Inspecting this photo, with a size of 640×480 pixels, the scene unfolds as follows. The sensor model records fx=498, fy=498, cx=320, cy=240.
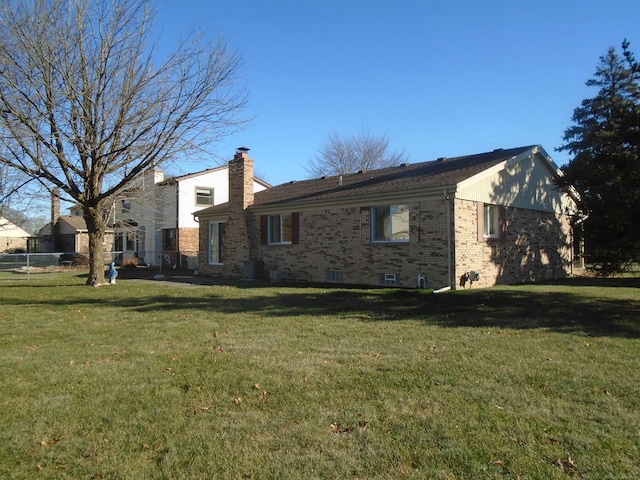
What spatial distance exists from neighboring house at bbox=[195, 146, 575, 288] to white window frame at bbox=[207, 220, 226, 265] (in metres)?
0.50

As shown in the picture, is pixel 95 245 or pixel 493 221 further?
pixel 95 245

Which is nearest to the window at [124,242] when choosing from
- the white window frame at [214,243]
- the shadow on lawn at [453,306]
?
the white window frame at [214,243]

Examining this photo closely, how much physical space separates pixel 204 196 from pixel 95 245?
48.3ft

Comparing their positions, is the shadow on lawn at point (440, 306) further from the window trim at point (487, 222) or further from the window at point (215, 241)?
the window at point (215, 241)

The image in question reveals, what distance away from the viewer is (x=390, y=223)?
15500mm

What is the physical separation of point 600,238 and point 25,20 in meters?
15.6

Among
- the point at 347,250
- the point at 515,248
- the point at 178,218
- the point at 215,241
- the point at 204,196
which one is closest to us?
the point at 347,250

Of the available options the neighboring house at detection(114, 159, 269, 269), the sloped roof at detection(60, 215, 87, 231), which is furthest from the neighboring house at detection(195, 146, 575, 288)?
the sloped roof at detection(60, 215, 87, 231)

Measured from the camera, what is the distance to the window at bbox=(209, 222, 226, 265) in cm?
2181

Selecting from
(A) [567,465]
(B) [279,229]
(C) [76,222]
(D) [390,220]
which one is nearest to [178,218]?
(B) [279,229]

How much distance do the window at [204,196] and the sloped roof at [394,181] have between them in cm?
992

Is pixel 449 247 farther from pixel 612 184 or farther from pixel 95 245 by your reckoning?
pixel 95 245

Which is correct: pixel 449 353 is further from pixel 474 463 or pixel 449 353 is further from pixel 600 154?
pixel 600 154

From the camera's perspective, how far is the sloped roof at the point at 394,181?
49.1ft
